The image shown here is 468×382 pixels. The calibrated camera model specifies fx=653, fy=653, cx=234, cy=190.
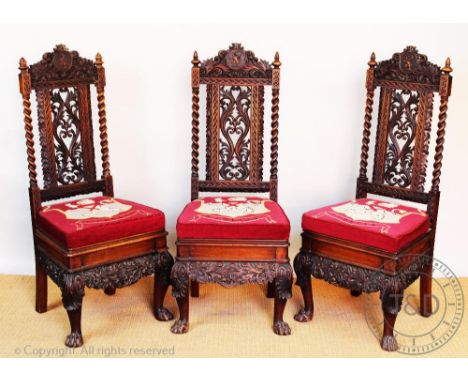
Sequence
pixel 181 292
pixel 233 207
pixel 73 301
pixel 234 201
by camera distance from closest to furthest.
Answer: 1. pixel 73 301
2. pixel 181 292
3. pixel 233 207
4. pixel 234 201

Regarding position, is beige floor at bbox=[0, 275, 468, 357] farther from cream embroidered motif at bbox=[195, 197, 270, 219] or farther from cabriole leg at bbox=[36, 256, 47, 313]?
cream embroidered motif at bbox=[195, 197, 270, 219]

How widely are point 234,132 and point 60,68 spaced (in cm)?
89

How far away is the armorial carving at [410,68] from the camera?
303 cm

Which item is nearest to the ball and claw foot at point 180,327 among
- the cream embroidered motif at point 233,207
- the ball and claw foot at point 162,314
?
the ball and claw foot at point 162,314

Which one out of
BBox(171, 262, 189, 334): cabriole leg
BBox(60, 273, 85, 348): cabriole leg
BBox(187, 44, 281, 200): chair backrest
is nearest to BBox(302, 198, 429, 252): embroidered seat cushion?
BBox(187, 44, 281, 200): chair backrest

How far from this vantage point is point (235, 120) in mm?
3244

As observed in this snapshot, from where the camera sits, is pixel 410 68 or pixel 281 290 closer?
pixel 281 290

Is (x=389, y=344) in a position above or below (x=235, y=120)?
below

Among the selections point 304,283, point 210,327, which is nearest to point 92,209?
point 210,327

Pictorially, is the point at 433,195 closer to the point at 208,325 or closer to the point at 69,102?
the point at 208,325

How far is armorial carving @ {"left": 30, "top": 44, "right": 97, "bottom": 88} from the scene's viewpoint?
300 centimetres

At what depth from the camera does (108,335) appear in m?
3.01

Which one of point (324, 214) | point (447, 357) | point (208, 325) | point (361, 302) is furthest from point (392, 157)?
point (208, 325)

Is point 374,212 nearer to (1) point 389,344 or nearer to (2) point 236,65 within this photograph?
(1) point 389,344
